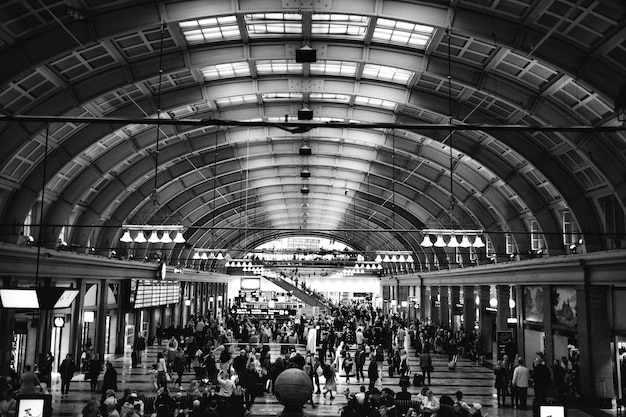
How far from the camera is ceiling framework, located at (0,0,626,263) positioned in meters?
14.4

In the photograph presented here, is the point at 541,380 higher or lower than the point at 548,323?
lower

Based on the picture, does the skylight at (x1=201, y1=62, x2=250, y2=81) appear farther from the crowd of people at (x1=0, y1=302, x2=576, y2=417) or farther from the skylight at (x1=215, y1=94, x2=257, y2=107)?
the crowd of people at (x1=0, y1=302, x2=576, y2=417)

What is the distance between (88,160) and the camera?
79.0 feet

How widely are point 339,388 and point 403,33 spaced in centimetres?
1367

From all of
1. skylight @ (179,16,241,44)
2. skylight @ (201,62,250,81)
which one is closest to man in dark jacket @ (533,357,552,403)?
skylight @ (201,62,250,81)

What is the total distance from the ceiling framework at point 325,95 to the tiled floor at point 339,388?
19.0 ft

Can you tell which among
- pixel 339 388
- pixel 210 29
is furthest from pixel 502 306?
pixel 210 29

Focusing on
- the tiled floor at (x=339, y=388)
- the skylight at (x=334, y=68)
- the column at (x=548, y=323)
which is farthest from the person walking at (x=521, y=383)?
the skylight at (x=334, y=68)

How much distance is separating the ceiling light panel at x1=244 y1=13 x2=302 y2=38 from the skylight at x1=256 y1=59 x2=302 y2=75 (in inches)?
91.7

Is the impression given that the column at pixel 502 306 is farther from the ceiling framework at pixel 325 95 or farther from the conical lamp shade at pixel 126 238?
the conical lamp shade at pixel 126 238

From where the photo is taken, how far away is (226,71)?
20.1 metres

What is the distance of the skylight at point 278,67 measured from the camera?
19.7 meters

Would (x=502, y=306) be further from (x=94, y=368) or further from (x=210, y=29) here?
(x=210, y=29)

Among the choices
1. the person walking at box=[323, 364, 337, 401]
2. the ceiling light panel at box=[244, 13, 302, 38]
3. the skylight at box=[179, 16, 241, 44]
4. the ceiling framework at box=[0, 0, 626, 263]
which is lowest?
the person walking at box=[323, 364, 337, 401]
